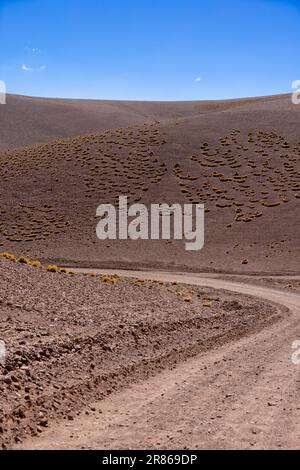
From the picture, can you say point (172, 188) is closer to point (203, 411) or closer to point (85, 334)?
point (85, 334)

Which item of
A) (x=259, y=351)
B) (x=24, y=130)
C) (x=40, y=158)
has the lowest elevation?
(x=259, y=351)

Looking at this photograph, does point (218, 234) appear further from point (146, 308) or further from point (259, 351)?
point (259, 351)

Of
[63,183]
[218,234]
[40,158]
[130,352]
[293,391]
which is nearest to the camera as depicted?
[293,391]

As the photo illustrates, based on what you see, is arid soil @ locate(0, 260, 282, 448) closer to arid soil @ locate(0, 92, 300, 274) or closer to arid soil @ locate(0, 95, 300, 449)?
arid soil @ locate(0, 95, 300, 449)

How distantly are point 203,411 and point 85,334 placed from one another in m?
5.07

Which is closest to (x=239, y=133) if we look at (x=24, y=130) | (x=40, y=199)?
(x=40, y=199)

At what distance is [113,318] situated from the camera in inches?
672

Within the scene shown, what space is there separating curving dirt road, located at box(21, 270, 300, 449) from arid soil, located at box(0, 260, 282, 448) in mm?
486

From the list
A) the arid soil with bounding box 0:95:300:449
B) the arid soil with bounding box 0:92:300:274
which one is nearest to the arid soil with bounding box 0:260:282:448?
the arid soil with bounding box 0:95:300:449

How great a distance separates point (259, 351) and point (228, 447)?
25.6 feet

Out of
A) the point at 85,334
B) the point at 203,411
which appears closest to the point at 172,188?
the point at 85,334

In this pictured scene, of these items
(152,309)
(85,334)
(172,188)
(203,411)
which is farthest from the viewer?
(172,188)

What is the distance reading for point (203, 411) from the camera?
10148 millimetres

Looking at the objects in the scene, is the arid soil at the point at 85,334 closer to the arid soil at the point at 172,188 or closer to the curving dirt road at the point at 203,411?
the curving dirt road at the point at 203,411
